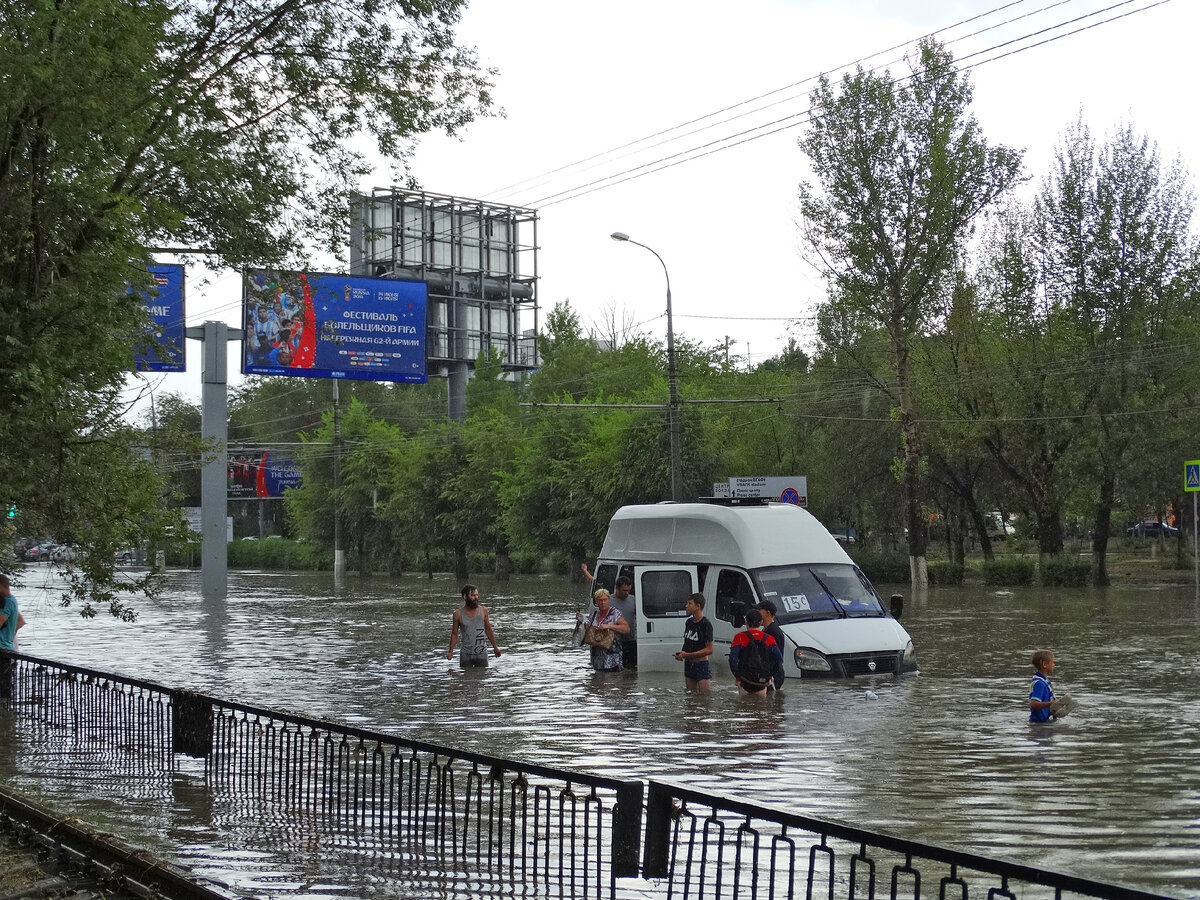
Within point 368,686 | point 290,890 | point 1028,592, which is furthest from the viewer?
point 1028,592

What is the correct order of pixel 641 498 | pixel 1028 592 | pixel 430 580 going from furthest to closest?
pixel 430 580
pixel 641 498
pixel 1028 592

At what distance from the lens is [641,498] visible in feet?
175

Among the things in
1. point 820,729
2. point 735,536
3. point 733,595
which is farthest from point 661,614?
point 820,729

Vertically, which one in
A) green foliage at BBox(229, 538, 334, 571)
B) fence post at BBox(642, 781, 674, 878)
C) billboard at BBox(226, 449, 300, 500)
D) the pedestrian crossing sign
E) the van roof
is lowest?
green foliage at BBox(229, 538, 334, 571)

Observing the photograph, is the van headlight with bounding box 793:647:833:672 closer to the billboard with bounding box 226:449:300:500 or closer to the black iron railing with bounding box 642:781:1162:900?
the black iron railing with bounding box 642:781:1162:900

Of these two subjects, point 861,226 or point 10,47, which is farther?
point 861,226

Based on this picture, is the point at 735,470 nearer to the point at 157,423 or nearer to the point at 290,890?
the point at 157,423

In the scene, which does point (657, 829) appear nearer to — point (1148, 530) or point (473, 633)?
point (473, 633)

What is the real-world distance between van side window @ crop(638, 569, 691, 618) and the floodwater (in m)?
0.92

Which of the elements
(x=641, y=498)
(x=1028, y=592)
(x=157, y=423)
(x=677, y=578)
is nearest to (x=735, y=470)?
(x=641, y=498)

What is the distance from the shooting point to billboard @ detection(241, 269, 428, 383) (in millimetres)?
35938

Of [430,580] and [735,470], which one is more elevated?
[735,470]

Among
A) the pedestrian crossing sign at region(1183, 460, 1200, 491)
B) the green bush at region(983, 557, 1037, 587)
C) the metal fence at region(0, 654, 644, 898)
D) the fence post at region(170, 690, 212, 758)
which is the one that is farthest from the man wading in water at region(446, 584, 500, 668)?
the green bush at region(983, 557, 1037, 587)

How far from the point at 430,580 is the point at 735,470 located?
698 inches
